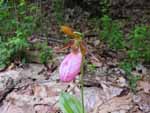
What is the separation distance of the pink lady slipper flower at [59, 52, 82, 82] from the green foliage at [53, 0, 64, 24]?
1977 mm

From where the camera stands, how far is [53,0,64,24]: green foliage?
3.42 m

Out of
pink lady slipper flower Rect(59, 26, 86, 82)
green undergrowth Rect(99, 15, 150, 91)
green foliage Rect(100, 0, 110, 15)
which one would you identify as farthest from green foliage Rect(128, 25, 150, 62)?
pink lady slipper flower Rect(59, 26, 86, 82)

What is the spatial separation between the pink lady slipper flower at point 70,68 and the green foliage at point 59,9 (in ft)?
6.49

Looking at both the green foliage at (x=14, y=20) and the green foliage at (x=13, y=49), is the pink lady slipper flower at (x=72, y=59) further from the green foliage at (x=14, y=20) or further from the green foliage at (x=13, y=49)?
the green foliage at (x=14, y=20)

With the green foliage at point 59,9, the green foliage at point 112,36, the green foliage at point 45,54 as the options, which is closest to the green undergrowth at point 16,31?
the green foliage at point 45,54

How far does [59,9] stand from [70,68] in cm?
223

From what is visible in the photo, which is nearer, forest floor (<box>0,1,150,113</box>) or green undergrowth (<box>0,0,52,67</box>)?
forest floor (<box>0,1,150,113</box>)

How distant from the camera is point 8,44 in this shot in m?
2.68

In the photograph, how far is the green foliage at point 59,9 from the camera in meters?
3.42

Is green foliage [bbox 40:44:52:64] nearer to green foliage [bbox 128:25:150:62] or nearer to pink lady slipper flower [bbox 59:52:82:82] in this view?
green foliage [bbox 128:25:150:62]

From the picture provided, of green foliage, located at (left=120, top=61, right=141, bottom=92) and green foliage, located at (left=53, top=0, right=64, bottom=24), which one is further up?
green foliage, located at (left=53, top=0, right=64, bottom=24)

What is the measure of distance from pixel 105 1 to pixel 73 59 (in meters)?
2.14

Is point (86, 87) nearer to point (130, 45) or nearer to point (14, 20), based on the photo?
point (130, 45)

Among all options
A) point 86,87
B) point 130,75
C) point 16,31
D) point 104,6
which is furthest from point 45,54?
point 104,6
